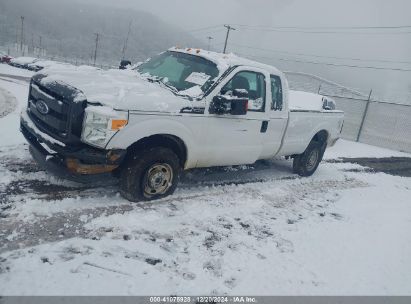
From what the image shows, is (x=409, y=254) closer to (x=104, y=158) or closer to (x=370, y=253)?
(x=370, y=253)

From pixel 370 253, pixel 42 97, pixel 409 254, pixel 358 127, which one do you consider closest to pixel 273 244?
pixel 370 253

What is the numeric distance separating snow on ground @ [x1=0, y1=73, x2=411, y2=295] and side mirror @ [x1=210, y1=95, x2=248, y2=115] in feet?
4.47

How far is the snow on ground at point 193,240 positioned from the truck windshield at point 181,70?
1668 millimetres

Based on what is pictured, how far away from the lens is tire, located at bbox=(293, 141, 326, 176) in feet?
26.0

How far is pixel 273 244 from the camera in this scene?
4.44 m

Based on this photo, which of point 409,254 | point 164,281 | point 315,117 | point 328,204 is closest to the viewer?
point 164,281

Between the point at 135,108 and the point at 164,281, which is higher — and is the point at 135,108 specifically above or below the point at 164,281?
above

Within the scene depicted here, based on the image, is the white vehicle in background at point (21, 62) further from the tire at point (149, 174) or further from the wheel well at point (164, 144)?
the tire at point (149, 174)

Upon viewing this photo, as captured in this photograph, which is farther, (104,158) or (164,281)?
(104,158)

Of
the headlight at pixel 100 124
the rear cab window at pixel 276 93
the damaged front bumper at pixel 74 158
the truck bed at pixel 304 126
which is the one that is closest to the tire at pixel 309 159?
the truck bed at pixel 304 126

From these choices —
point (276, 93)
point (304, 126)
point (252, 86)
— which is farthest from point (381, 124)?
point (252, 86)

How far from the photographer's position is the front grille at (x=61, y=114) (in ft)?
13.5

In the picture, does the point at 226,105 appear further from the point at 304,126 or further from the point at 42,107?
the point at 304,126

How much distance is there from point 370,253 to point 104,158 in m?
3.56
